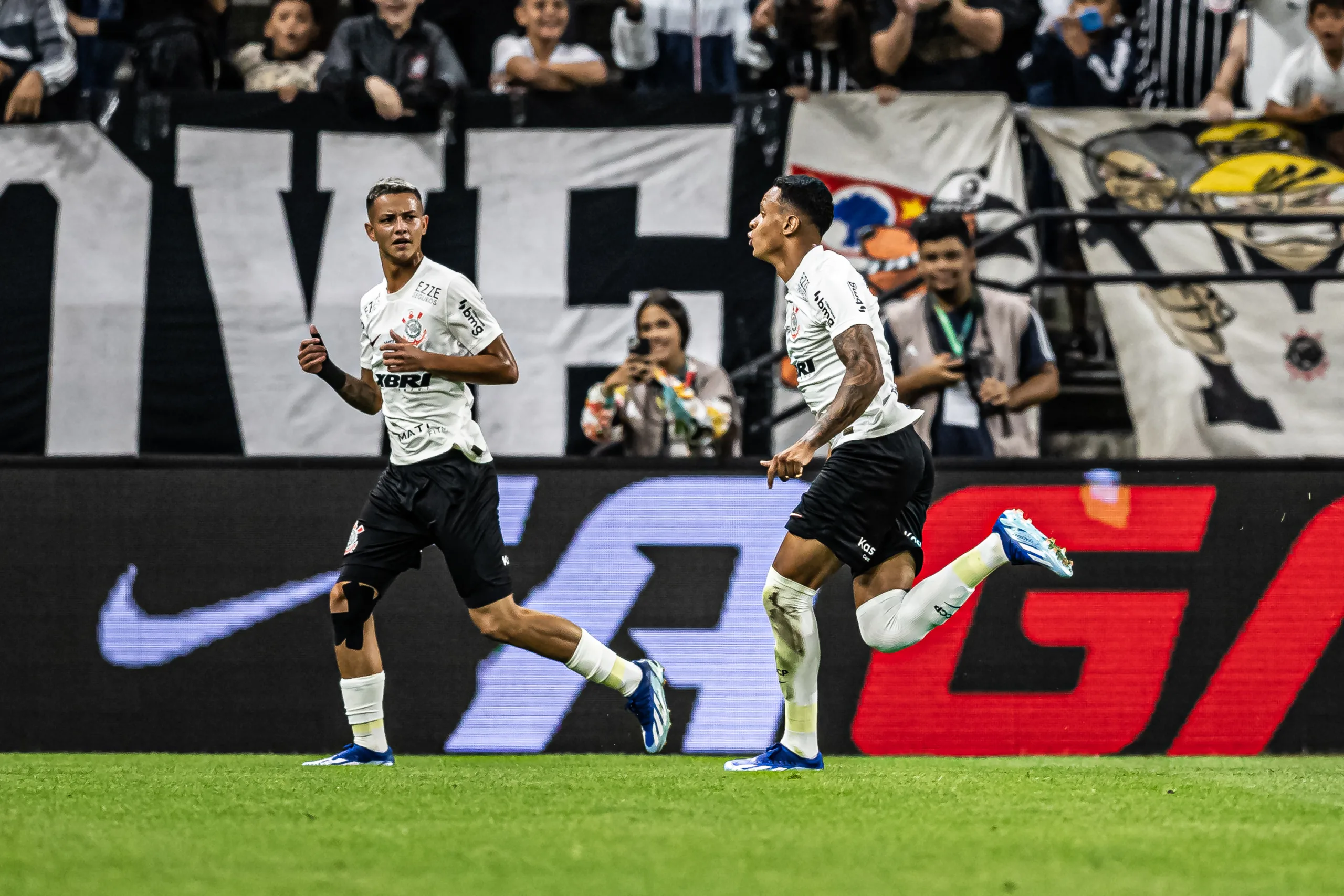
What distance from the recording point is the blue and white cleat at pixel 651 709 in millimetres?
6582

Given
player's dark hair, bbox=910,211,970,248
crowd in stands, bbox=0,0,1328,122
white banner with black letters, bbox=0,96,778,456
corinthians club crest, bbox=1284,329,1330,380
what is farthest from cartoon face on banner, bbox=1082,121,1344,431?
white banner with black letters, bbox=0,96,778,456

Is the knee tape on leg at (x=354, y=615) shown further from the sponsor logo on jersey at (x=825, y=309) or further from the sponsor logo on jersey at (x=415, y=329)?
the sponsor logo on jersey at (x=825, y=309)

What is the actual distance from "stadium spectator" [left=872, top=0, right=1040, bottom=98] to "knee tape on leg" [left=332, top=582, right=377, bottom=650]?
5589 millimetres

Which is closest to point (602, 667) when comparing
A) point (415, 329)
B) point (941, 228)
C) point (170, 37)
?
point (415, 329)

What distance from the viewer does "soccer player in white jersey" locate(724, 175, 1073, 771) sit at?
5.82m

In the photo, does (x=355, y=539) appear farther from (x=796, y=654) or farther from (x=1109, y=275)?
(x=1109, y=275)

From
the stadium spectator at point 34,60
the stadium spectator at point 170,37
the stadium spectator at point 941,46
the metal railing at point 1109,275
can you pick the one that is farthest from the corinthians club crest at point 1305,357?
the stadium spectator at point 34,60

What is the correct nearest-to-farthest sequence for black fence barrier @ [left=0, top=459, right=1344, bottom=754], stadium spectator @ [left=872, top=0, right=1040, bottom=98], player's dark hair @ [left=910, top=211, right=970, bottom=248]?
1. black fence barrier @ [left=0, top=459, right=1344, bottom=754]
2. player's dark hair @ [left=910, top=211, right=970, bottom=248]
3. stadium spectator @ [left=872, top=0, right=1040, bottom=98]

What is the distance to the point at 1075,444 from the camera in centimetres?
941

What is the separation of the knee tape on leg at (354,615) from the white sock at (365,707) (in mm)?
143

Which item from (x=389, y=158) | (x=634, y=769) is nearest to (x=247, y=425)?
(x=389, y=158)

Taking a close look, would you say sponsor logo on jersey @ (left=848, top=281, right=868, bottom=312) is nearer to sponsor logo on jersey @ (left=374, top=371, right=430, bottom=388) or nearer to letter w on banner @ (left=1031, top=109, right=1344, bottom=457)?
sponsor logo on jersey @ (left=374, top=371, right=430, bottom=388)

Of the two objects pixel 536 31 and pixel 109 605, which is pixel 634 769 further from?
pixel 536 31

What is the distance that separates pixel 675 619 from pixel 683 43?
4.46 metres
